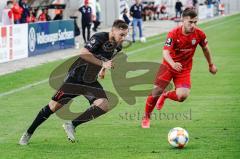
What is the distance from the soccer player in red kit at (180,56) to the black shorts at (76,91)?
1.40m

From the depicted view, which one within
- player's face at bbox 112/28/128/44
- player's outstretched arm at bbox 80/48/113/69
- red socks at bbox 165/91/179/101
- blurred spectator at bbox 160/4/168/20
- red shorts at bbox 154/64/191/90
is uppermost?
player's face at bbox 112/28/128/44

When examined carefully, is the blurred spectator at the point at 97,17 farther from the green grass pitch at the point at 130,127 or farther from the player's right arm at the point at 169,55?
the player's right arm at the point at 169,55

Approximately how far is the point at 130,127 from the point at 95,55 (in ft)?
7.84

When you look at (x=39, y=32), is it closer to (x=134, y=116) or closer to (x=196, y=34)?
(x=134, y=116)

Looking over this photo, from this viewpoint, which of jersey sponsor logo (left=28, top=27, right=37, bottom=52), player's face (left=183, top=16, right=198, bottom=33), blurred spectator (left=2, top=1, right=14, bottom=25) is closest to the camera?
player's face (left=183, top=16, right=198, bottom=33)

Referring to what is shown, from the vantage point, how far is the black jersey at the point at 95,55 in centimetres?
1145

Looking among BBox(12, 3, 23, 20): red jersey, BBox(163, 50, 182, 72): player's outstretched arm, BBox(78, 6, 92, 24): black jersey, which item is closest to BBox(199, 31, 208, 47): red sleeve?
BBox(163, 50, 182, 72): player's outstretched arm

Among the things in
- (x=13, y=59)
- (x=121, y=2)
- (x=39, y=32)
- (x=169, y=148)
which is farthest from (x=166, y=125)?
(x=121, y=2)

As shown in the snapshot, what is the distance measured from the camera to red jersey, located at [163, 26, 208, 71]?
12742 millimetres

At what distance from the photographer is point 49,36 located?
3130 centimetres

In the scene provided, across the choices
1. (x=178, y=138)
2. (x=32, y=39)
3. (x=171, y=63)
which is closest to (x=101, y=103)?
(x=178, y=138)

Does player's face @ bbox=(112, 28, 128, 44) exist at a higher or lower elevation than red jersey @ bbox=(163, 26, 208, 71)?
higher

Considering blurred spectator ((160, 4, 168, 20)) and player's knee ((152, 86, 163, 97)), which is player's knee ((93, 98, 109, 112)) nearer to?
player's knee ((152, 86, 163, 97))

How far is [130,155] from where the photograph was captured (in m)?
10.8
